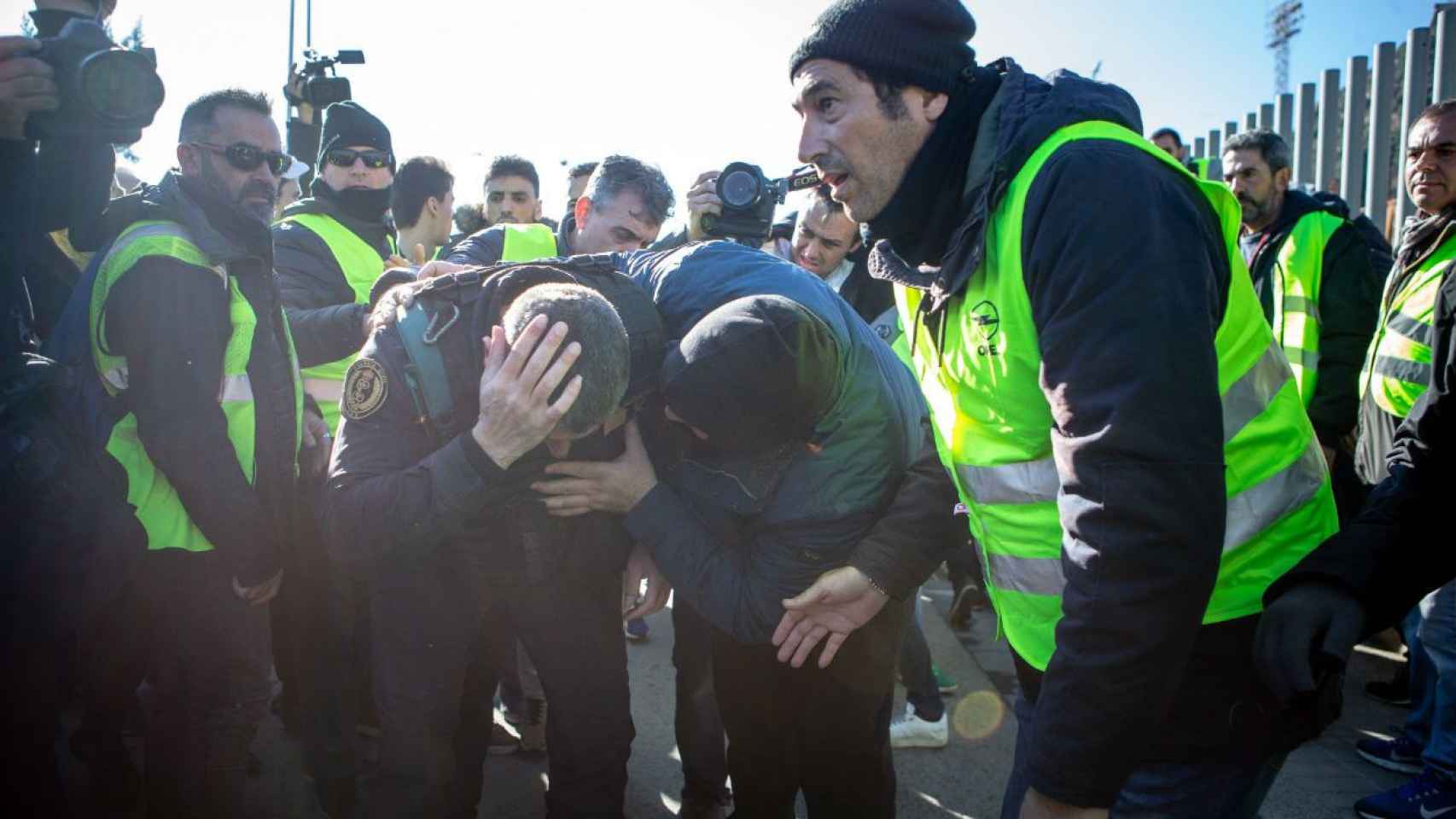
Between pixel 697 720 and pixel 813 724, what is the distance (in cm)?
80

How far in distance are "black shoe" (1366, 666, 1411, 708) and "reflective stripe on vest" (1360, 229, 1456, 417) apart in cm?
132

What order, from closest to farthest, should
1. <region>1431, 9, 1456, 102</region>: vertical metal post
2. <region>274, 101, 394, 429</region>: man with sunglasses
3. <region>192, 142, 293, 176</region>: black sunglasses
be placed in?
<region>192, 142, 293, 176</region>: black sunglasses < <region>274, 101, 394, 429</region>: man with sunglasses < <region>1431, 9, 1456, 102</region>: vertical metal post

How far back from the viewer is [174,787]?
8.23 feet

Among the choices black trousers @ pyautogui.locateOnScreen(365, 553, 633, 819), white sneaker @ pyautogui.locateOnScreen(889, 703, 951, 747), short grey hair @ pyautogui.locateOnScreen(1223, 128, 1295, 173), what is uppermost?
short grey hair @ pyautogui.locateOnScreen(1223, 128, 1295, 173)

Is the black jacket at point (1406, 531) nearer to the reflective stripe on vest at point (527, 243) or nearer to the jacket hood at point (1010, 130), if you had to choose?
the jacket hood at point (1010, 130)

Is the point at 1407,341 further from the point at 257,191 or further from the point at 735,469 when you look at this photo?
the point at 257,191

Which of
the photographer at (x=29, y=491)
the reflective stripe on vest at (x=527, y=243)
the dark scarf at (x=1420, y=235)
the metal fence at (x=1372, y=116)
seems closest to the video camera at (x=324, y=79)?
the reflective stripe on vest at (x=527, y=243)

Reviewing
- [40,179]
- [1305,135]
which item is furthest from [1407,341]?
[1305,135]

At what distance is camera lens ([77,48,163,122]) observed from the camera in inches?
79.4

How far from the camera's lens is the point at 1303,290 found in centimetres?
395

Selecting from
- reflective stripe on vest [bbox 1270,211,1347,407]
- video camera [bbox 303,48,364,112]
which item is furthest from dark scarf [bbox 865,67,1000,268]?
video camera [bbox 303,48,364,112]

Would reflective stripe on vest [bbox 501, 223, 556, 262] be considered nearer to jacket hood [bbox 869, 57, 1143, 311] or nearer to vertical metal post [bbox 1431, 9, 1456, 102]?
jacket hood [bbox 869, 57, 1143, 311]

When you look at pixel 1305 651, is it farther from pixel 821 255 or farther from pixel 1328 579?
pixel 821 255

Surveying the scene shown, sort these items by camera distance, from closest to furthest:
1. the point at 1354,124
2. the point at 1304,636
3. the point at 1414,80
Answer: the point at 1304,636 < the point at 1414,80 < the point at 1354,124
